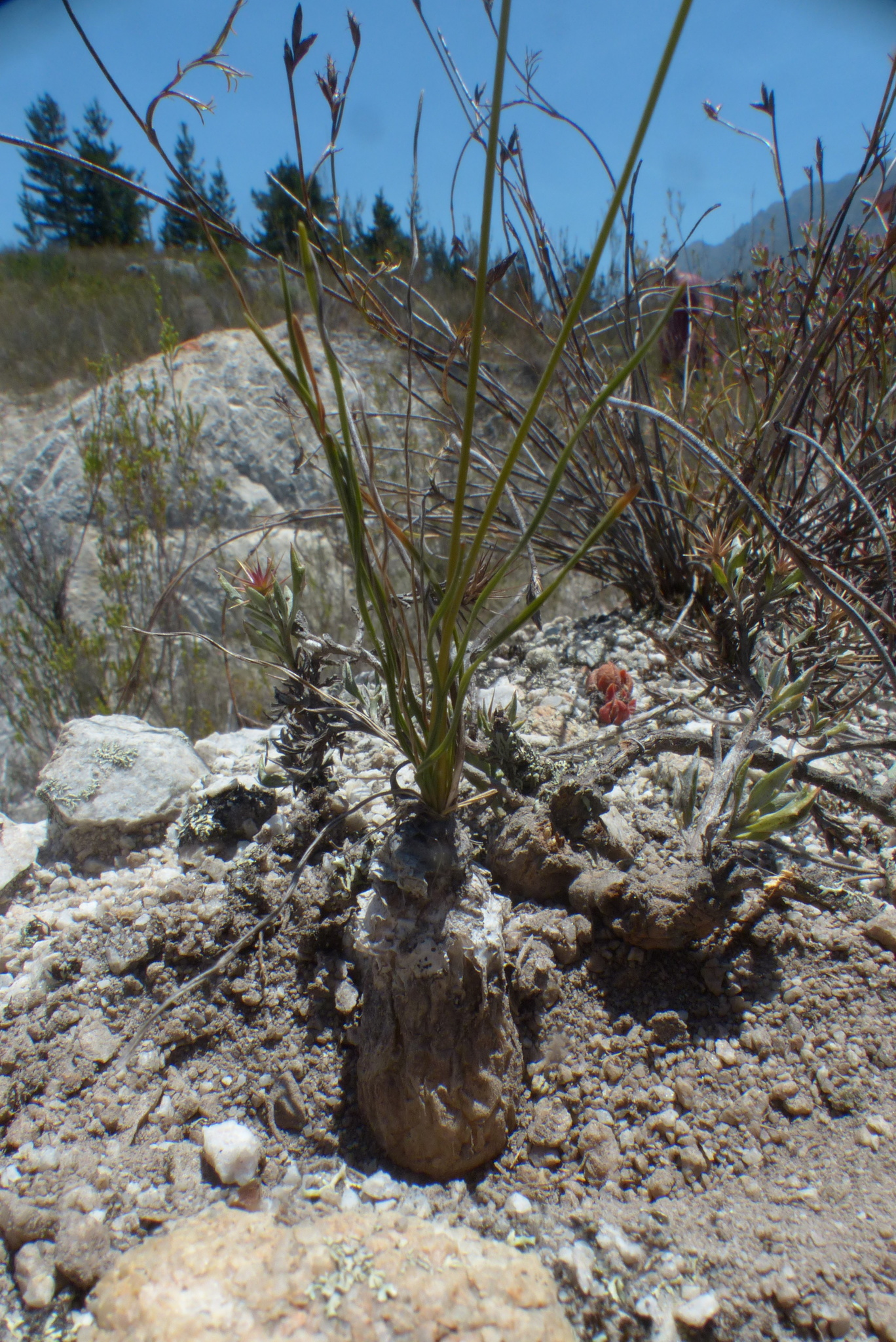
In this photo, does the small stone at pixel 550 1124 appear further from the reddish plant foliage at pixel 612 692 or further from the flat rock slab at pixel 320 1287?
the reddish plant foliage at pixel 612 692

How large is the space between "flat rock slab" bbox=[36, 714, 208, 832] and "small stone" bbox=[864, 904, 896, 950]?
150 cm

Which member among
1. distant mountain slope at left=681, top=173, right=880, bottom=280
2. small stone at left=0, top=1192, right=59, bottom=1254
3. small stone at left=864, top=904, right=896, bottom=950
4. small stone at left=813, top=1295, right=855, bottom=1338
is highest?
distant mountain slope at left=681, top=173, right=880, bottom=280

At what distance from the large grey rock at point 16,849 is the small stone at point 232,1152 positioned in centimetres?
82

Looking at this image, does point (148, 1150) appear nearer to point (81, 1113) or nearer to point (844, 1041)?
point (81, 1113)

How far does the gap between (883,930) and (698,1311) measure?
2.41 ft

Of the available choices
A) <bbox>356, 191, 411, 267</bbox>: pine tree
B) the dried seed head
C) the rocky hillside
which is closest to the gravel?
the dried seed head

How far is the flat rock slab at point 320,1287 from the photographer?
0.71 m

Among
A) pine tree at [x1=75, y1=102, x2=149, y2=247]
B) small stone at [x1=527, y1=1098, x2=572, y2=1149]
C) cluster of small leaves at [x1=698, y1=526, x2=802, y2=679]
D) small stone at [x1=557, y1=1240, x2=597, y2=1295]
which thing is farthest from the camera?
pine tree at [x1=75, y1=102, x2=149, y2=247]

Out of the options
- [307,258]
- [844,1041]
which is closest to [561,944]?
[844,1041]

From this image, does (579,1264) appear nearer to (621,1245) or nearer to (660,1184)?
(621,1245)

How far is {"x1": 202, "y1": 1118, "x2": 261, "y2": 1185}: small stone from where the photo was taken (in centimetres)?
97

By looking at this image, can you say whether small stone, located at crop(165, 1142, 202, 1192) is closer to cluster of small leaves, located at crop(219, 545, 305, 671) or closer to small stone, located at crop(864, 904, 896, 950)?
cluster of small leaves, located at crop(219, 545, 305, 671)

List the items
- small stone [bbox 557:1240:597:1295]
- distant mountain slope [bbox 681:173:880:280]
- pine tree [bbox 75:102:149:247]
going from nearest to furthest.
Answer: small stone [bbox 557:1240:597:1295]
distant mountain slope [bbox 681:173:880:280]
pine tree [bbox 75:102:149:247]

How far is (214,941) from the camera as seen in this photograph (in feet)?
4.21
